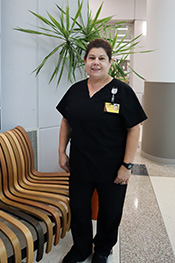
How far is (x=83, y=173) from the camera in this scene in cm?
180

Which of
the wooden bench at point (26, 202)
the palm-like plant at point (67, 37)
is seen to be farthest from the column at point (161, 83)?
the wooden bench at point (26, 202)

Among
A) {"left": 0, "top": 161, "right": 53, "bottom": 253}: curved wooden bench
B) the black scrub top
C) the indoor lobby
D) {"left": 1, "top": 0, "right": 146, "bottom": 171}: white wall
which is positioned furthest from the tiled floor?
{"left": 1, "top": 0, "right": 146, "bottom": 171}: white wall

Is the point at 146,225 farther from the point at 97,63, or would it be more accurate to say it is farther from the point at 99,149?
the point at 97,63

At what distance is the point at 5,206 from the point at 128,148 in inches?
35.3

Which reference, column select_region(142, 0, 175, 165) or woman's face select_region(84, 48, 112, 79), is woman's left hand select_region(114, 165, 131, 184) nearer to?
woman's face select_region(84, 48, 112, 79)

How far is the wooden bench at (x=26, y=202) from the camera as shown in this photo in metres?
1.53

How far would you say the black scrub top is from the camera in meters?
Answer: 1.66

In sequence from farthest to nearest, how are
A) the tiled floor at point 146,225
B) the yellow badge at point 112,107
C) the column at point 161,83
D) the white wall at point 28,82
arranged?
the column at point 161,83 < the white wall at point 28,82 < the tiled floor at point 146,225 < the yellow badge at point 112,107

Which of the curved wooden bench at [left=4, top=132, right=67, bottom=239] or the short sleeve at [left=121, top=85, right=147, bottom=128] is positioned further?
the curved wooden bench at [left=4, top=132, right=67, bottom=239]

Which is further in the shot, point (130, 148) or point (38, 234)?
point (130, 148)

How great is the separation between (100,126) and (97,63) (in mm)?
375

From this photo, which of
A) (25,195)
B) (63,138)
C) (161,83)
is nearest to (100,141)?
(63,138)

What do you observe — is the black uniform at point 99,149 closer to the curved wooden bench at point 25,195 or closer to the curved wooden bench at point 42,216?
the curved wooden bench at point 25,195

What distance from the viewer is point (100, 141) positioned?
1692mm
